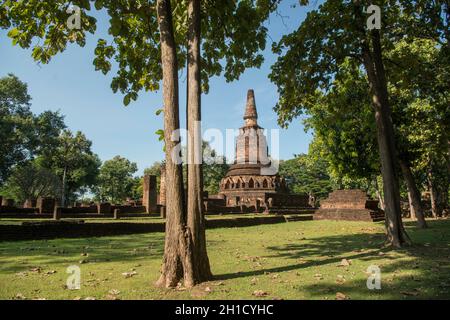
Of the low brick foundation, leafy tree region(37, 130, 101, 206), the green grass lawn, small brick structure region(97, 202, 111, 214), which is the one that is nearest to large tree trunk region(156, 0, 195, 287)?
the green grass lawn

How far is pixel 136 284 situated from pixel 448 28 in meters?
11.0

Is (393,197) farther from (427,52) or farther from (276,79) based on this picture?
(427,52)

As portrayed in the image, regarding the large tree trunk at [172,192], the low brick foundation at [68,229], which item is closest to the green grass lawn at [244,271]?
the large tree trunk at [172,192]

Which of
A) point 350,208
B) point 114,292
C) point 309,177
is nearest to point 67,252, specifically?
point 114,292

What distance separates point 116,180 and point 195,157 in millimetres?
64703

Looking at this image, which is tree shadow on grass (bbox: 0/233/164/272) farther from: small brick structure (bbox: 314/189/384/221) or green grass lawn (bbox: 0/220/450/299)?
small brick structure (bbox: 314/189/384/221)

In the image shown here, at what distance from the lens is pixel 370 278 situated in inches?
217

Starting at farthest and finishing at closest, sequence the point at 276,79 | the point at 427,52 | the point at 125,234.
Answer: the point at 427,52 < the point at 125,234 < the point at 276,79

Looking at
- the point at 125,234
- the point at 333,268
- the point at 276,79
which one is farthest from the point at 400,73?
the point at 125,234

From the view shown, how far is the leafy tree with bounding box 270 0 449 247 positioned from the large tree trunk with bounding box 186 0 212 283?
189 inches

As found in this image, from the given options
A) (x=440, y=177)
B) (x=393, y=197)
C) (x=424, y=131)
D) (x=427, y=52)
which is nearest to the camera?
(x=393, y=197)

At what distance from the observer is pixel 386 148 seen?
10133mm

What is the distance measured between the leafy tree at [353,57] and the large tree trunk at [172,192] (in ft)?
17.2

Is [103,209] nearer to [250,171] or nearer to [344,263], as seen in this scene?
[344,263]
